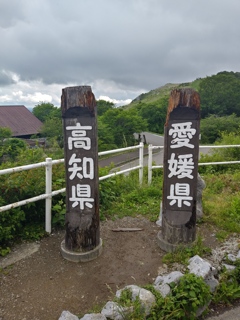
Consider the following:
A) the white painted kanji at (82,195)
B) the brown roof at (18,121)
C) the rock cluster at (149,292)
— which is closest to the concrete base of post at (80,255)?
the white painted kanji at (82,195)

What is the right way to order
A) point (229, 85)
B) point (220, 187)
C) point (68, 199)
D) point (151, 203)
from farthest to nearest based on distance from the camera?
point (229, 85) → point (220, 187) → point (151, 203) → point (68, 199)

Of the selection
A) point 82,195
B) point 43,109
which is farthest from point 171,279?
point 43,109

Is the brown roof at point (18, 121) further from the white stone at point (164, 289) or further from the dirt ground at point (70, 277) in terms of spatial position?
the white stone at point (164, 289)

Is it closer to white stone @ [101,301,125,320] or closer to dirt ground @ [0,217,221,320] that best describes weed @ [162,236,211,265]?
dirt ground @ [0,217,221,320]

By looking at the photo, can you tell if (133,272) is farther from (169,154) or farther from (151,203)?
(151,203)

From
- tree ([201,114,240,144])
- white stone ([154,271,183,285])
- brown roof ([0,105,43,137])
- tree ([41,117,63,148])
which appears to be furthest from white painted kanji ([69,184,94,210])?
tree ([201,114,240,144])

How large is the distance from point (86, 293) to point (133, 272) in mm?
616

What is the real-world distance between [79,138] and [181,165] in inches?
53.0

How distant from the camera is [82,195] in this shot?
10.7 feet

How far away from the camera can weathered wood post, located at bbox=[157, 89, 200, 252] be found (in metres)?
3.36

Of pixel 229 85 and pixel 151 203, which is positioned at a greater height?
pixel 229 85

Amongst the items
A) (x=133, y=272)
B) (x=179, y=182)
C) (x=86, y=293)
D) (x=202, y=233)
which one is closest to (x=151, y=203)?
(x=202, y=233)

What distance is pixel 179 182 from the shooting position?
348 centimetres

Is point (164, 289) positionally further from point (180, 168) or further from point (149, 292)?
point (180, 168)
